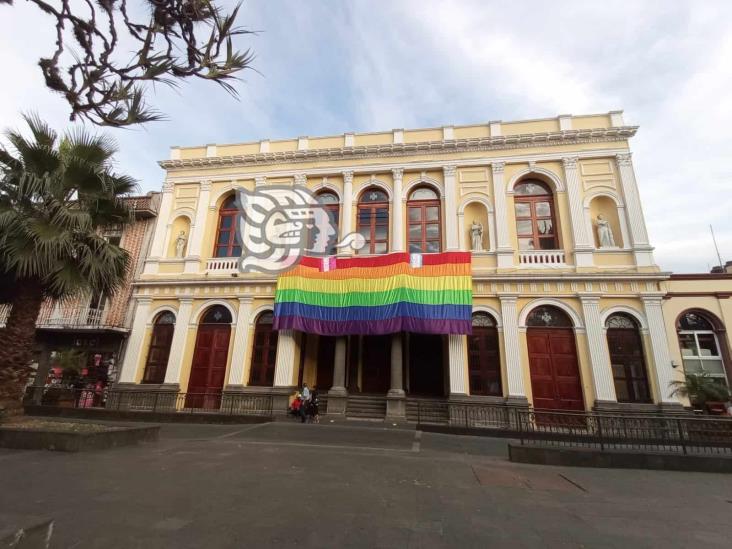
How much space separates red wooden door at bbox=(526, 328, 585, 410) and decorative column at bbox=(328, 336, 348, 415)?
22.5ft

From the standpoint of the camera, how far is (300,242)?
16.7 metres

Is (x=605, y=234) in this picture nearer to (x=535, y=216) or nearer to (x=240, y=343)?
(x=535, y=216)

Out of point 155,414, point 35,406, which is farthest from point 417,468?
point 35,406

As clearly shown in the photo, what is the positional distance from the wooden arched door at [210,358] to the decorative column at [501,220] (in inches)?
463

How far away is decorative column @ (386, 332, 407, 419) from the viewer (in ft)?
43.4

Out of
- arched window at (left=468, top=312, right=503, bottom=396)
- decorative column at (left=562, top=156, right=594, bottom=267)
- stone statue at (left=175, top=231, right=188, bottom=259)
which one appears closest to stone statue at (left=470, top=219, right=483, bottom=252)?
arched window at (left=468, top=312, right=503, bottom=396)

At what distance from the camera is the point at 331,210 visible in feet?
56.9

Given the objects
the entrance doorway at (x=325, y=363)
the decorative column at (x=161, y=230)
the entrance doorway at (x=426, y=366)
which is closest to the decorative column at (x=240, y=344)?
the entrance doorway at (x=325, y=363)

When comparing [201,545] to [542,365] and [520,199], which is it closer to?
[542,365]

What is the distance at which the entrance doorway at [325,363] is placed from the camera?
52.4ft

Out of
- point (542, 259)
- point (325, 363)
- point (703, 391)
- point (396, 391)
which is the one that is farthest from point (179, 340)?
point (703, 391)

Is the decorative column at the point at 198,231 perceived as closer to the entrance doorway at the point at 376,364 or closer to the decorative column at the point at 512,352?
the entrance doorway at the point at 376,364

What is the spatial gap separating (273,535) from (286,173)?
53.4 ft

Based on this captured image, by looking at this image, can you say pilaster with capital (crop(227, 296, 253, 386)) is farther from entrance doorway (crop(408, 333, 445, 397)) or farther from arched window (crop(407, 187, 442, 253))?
arched window (crop(407, 187, 442, 253))
